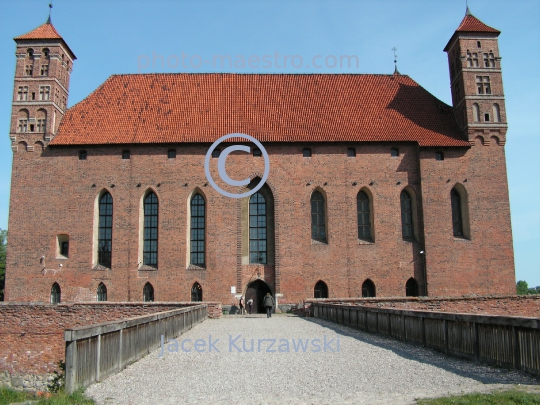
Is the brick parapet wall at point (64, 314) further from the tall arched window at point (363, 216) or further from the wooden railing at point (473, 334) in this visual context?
the wooden railing at point (473, 334)

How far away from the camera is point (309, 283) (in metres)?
28.7

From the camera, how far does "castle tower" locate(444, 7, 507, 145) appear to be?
30.7 meters

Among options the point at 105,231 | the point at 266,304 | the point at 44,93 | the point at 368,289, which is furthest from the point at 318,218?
the point at 44,93

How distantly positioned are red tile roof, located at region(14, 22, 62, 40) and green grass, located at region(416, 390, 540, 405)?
3127 cm

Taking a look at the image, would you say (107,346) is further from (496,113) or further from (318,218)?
(496,113)

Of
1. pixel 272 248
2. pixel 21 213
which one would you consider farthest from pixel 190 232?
pixel 21 213

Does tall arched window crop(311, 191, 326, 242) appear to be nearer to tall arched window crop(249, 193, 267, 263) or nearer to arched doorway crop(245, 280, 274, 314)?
tall arched window crop(249, 193, 267, 263)

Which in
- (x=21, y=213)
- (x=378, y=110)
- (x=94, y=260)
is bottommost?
(x=94, y=260)

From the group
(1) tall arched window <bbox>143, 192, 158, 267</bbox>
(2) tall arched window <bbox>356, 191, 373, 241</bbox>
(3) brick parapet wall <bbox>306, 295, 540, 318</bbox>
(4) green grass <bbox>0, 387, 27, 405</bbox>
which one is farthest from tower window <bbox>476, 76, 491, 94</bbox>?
(4) green grass <bbox>0, 387, 27, 405</bbox>

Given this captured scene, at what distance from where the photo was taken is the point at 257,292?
96.7ft

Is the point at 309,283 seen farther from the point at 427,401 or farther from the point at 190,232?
the point at 427,401

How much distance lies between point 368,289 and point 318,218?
188 inches

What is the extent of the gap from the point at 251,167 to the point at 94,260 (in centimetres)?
1002

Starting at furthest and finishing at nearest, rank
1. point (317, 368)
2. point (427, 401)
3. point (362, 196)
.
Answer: point (362, 196) → point (317, 368) → point (427, 401)
